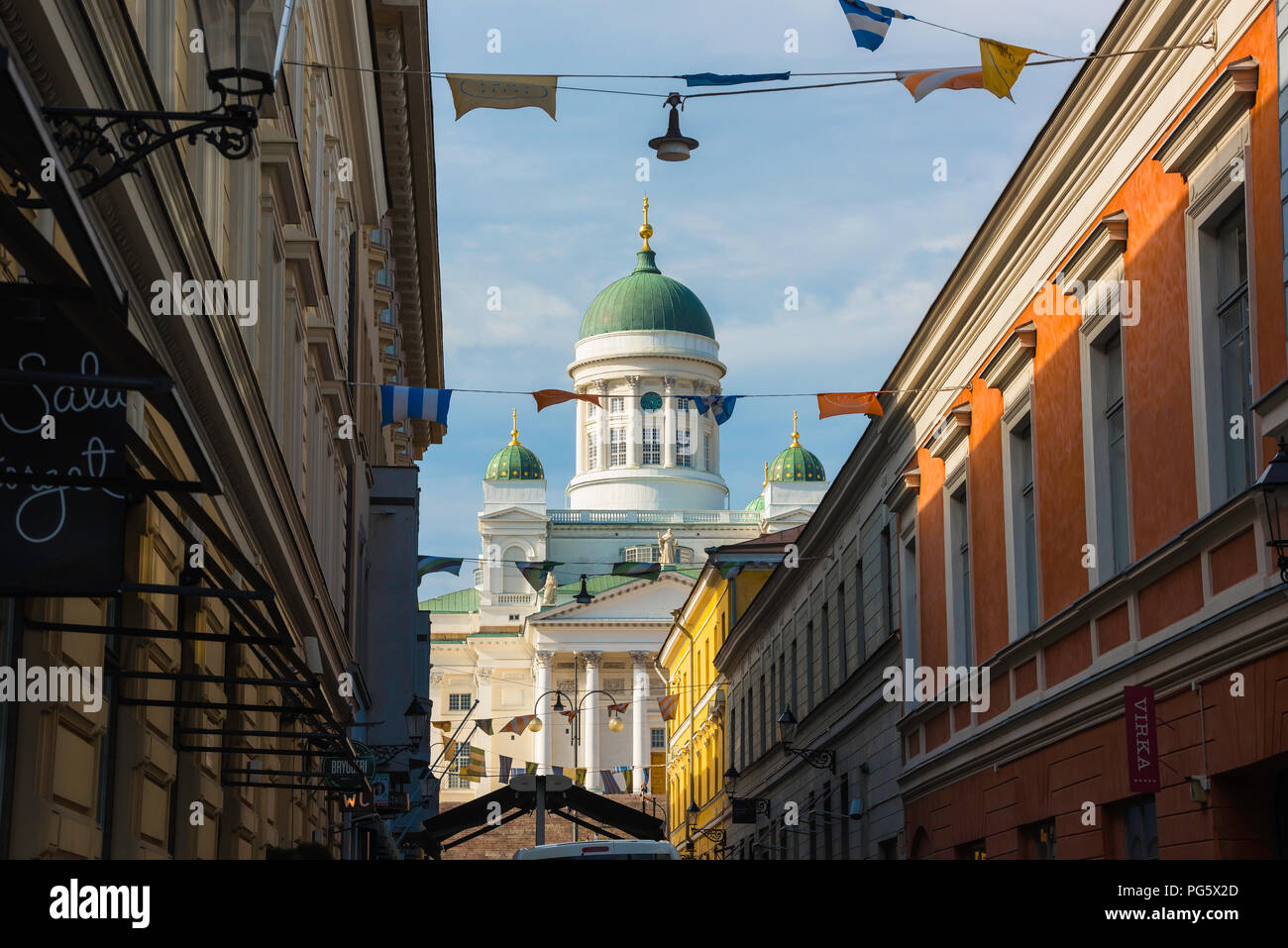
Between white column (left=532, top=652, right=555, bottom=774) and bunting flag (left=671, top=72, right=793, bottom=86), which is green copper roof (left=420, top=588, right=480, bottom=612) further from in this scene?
bunting flag (left=671, top=72, right=793, bottom=86)

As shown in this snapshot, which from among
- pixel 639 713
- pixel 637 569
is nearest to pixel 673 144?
pixel 637 569

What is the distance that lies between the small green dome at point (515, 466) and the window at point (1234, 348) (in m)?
102

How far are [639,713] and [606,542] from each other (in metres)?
13.4

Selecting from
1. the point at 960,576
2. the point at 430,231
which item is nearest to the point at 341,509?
the point at 960,576

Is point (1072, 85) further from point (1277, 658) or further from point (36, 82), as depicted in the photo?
point (36, 82)

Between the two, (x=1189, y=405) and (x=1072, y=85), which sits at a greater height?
(x=1072, y=85)

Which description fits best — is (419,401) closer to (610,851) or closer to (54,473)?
(610,851)

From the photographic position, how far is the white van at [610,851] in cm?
1689

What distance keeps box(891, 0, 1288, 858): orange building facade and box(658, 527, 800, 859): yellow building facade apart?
21004 mm

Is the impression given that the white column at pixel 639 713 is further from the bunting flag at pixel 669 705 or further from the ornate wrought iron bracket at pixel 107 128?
the ornate wrought iron bracket at pixel 107 128

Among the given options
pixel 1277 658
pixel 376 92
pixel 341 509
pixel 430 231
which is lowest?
pixel 1277 658

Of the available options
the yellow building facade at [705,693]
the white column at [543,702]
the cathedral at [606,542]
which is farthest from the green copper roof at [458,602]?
the yellow building facade at [705,693]

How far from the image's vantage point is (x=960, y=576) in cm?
2239
